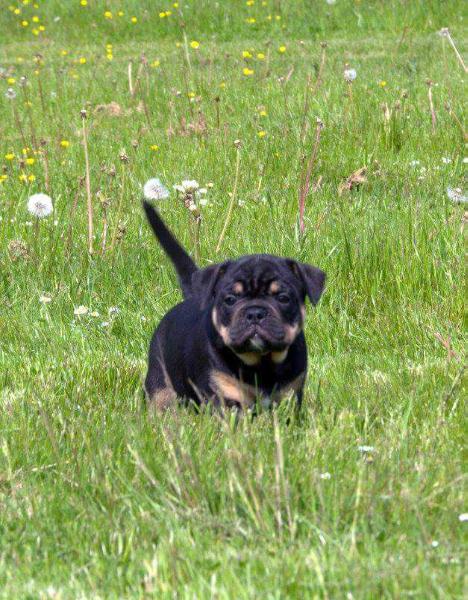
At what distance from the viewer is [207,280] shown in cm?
445

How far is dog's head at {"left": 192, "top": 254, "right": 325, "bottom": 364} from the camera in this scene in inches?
160

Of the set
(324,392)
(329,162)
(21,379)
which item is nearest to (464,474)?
(324,392)

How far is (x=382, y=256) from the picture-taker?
552 centimetres

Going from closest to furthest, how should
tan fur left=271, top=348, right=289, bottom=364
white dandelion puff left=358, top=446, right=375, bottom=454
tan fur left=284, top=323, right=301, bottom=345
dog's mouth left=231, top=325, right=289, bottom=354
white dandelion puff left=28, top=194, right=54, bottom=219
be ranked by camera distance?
white dandelion puff left=358, top=446, right=375, bottom=454
dog's mouth left=231, top=325, right=289, bottom=354
tan fur left=284, top=323, right=301, bottom=345
tan fur left=271, top=348, right=289, bottom=364
white dandelion puff left=28, top=194, right=54, bottom=219

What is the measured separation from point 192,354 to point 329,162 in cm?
318

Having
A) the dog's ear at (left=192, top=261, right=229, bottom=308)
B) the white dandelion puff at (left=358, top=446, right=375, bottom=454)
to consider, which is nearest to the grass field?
the white dandelion puff at (left=358, top=446, right=375, bottom=454)

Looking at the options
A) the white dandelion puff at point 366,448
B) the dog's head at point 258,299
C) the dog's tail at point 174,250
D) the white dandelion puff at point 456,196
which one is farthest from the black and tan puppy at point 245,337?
the white dandelion puff at point 456,196

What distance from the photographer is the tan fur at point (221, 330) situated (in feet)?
13.5

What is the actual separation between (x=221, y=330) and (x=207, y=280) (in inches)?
11.7

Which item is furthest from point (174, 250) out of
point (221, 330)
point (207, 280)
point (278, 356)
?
point (278, 356)

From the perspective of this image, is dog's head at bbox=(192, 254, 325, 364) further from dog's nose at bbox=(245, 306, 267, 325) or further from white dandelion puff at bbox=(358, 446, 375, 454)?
white dandelion puff at bbox=(358, 446, 375, 454)

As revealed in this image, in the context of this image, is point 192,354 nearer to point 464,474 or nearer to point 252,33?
point 464,474

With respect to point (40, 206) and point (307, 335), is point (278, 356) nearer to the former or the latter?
point (307, 335)

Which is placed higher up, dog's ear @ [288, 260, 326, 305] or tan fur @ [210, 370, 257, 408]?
dog's ear @ [288, 260, 326, 305]
